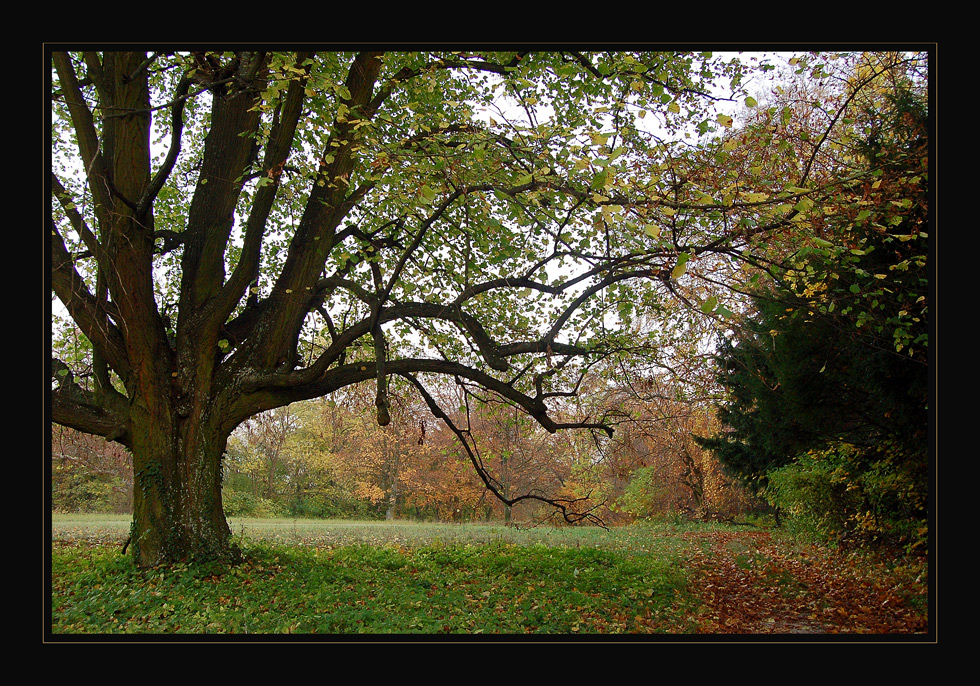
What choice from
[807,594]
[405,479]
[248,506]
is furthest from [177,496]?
[248,506]

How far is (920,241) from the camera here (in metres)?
5.56

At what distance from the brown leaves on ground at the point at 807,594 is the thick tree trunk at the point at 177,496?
17.6 ft

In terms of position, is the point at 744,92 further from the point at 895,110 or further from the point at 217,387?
the point at 217,387

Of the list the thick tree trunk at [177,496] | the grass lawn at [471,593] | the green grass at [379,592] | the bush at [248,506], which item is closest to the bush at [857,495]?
the grass lawn at [471,593]

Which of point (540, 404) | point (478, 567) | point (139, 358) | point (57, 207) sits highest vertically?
point (57, 207)

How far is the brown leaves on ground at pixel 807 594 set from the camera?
6.08 metres

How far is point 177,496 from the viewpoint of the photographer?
264 inches

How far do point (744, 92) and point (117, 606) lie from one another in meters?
7.53

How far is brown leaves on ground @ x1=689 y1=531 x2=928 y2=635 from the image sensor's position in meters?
6.08

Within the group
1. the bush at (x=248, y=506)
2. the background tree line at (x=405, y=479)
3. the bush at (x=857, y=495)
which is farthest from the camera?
the bush at (x=248, y=506)

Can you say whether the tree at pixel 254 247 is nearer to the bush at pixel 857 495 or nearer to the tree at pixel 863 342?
the tree at pixel 863 342

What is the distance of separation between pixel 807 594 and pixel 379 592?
5041mm

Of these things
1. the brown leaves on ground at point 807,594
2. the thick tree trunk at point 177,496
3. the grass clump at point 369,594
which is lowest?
the brown leaves on ground at point 807,594
